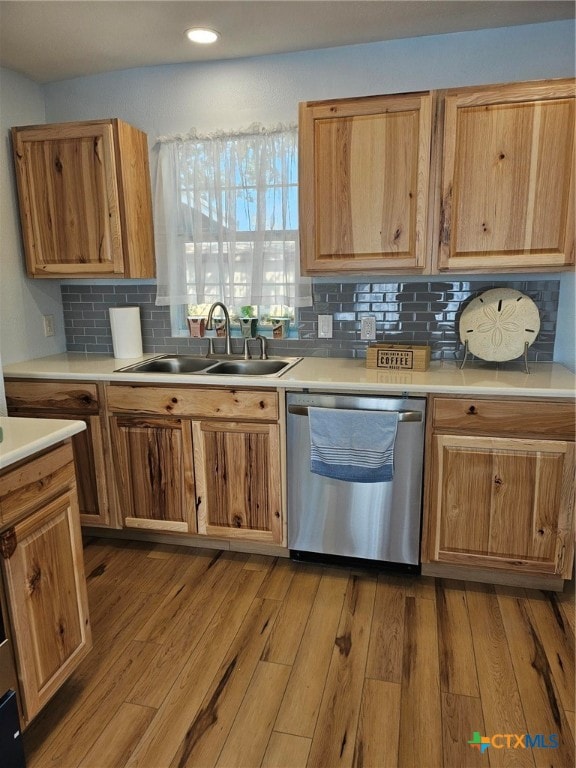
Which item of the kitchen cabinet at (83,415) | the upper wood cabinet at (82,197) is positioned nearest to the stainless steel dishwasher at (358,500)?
the kitchen cabinet at (83,415)

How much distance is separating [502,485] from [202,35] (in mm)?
2409

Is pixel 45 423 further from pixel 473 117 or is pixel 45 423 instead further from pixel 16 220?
pixel 473 117

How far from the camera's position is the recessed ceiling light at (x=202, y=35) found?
2296 millimetres

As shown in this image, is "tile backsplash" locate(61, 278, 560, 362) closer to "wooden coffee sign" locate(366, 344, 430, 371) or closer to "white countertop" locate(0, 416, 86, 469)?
"wooden coffee sign" locate(366, 344, 430, 371)

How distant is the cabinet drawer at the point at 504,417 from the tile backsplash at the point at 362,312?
1.95ft

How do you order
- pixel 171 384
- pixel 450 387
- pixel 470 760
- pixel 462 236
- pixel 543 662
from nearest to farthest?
pixel 470 760 → pixel 543 662 → pixel 450 387 → pixel 462 236 → pixel 171 384

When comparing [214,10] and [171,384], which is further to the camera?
[171,384]

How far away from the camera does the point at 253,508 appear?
242 cm

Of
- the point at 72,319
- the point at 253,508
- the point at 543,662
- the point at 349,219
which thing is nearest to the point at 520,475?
the point at 543,662

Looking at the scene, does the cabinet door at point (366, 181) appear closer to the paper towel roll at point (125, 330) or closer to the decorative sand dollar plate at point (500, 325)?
the decorative sand dollar plate at point (500, 325)

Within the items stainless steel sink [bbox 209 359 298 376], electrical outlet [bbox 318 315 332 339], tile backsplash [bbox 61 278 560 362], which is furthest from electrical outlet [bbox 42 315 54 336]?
electrical outlet [bbox 318 315 332 339]

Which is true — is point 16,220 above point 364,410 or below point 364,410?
above

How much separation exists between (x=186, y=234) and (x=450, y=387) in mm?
1689

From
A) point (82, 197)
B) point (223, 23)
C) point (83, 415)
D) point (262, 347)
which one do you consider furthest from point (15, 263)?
point (223, 23)
